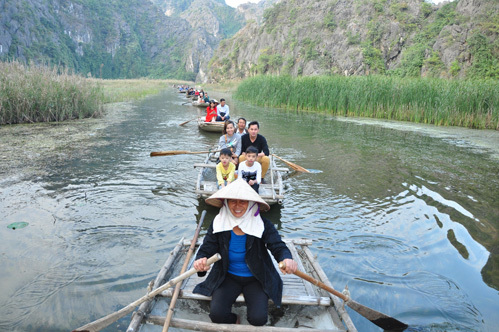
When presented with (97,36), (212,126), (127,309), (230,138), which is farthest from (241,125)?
(97,36)

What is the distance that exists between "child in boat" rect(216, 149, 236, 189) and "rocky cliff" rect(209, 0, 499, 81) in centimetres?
2535

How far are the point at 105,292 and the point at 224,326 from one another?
5.76ft

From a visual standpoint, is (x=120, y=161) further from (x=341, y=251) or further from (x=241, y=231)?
(x=241, y=231)

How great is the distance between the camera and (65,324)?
315 cm

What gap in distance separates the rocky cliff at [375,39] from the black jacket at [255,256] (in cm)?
2735

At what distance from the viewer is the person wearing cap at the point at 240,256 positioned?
2.70 m

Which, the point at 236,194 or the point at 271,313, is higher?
the point at 236,194

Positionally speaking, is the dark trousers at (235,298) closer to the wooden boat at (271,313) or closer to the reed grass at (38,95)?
the wooden boat at (271,313)

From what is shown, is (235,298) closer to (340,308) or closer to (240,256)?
(240,256)

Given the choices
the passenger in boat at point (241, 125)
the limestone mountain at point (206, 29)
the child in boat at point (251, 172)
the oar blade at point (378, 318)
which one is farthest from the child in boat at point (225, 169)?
the limestone mountain at point (206, 29)

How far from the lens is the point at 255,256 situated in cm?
278

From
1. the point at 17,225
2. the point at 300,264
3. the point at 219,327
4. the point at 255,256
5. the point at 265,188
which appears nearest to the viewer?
the point at 219,327

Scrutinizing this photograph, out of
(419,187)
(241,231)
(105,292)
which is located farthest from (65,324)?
(419,187)

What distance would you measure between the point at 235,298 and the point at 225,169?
332 cm
